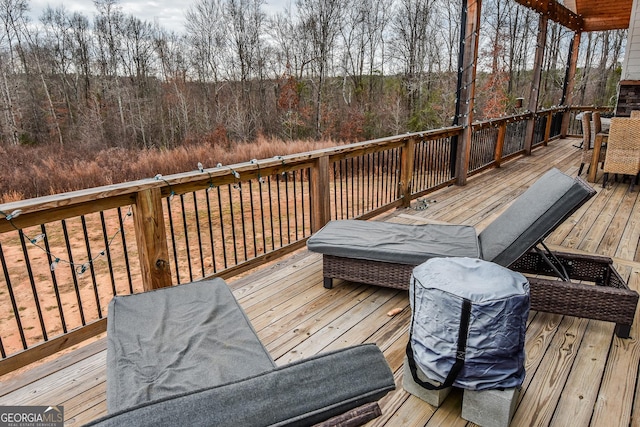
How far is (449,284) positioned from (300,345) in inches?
41.5

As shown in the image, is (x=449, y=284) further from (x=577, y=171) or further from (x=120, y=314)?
(x=577, y=171)

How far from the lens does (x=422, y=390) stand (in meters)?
1.86

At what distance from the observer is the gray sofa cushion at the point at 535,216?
2309 millimetres

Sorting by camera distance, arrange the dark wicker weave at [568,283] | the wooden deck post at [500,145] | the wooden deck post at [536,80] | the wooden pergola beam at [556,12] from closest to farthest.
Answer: the dark wicker weave at [568,283] → the wooden pergola beam at [556,12] → the wooden deck post at [500,145] → the wooden deck post at [536,80]

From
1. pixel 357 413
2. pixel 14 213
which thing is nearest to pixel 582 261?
pixel 357 413

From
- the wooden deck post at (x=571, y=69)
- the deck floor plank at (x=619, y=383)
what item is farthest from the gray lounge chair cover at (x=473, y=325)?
the wooden deck post at (x=571, y=69)

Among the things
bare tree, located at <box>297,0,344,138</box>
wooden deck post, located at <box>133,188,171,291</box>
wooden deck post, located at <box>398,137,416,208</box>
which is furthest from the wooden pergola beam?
bare tree, located at <box>297,0,344,138</box>

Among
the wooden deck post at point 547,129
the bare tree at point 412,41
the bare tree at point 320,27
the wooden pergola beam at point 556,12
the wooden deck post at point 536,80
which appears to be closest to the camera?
the wooden pergola beam at point 556,12

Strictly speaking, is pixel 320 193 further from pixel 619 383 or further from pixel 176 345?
pixel 619 383

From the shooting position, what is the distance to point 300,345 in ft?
7.66

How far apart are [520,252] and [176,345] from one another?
78.9 inches

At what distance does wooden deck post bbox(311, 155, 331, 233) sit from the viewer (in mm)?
3678

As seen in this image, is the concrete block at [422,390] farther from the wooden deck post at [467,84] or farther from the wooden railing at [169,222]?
the wooden deck post at [467,84]

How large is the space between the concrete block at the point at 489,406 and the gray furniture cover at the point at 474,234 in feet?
3.25
